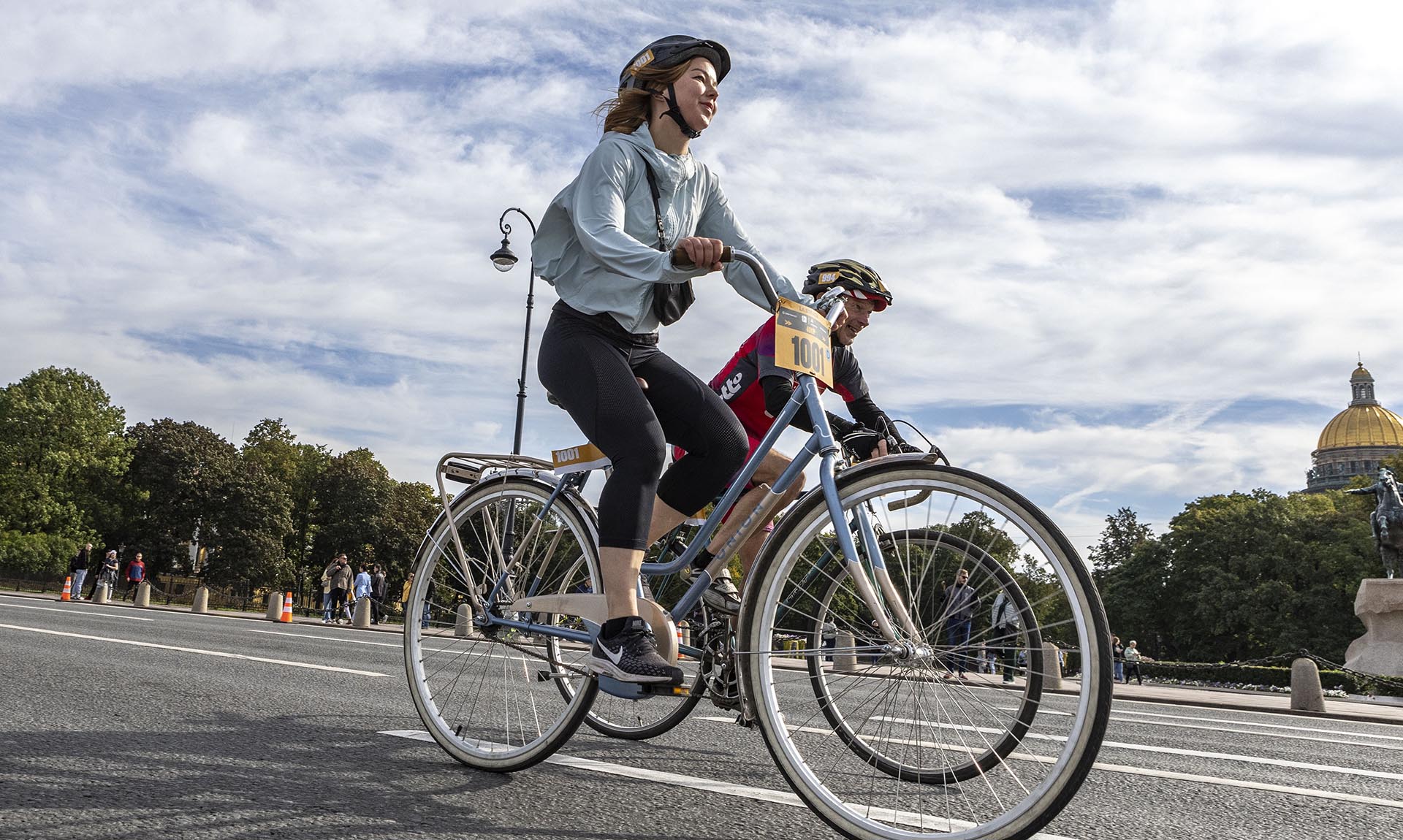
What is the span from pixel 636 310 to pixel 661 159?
→ 1.67 feet

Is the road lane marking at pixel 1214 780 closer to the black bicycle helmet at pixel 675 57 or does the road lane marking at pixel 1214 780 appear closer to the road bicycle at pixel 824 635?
the road bicycle at pixel 824 635

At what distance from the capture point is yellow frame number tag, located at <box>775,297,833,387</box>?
118 inches

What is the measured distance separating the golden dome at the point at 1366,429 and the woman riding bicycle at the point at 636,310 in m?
151

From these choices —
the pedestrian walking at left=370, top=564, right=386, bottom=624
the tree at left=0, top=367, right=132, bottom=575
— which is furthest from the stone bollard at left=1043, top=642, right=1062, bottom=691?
the tree at left=0, top=367, right=132, bottom=575

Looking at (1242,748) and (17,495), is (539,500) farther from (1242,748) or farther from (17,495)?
(17,495)

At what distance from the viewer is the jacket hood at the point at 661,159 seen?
134 inches

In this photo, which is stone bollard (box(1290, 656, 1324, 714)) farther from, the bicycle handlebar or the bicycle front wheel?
the bicycle handlebar

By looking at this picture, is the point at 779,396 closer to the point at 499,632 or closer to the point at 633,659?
the point at 633,659

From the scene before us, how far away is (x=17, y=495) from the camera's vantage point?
5244cm

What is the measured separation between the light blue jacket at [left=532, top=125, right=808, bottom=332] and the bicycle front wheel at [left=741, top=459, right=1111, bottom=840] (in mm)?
884

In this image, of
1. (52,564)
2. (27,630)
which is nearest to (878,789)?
(27,630)

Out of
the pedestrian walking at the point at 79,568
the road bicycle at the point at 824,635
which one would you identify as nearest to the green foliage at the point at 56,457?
the pedestrian walking at the point at 79,568

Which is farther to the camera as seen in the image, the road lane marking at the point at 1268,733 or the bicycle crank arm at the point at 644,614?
the road lane marking at the point at 1268,733

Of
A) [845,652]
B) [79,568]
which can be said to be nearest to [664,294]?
[845,652]
